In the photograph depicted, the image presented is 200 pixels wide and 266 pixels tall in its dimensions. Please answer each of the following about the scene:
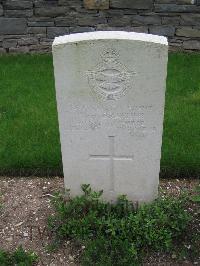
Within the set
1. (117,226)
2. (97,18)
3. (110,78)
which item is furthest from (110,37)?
(97,18)

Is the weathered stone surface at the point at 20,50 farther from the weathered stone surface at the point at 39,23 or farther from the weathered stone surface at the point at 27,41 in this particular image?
the weathered stone surface at the point at 39,23

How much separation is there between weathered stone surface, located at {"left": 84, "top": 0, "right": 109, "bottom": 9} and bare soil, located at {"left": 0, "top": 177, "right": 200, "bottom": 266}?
3492 millimetres

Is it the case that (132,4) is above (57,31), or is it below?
above

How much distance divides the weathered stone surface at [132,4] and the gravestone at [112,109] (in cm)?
386

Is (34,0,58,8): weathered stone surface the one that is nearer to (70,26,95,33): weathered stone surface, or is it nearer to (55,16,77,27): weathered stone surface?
(55,16,77,27): weathered stone surface

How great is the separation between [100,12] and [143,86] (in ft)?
13.4

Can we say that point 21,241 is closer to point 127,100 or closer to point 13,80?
point 127,100

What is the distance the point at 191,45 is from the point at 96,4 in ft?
5.33

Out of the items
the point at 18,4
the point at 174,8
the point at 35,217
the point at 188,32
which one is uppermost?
the point at 18,4

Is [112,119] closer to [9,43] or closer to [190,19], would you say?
[190,19]

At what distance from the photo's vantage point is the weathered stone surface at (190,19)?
Result: 7.17 metres

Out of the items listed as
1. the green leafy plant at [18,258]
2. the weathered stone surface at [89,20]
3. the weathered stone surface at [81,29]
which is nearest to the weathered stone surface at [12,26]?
the weathered stone surface at [81,29]

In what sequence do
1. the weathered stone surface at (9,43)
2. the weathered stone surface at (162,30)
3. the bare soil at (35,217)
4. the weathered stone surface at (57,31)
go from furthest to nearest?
the weathered stone surface at (9,43) < the weathered stone surface at (57,31) < the weathered stone surface at (162,30) < the bare soil at (35,217)

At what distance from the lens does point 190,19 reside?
→ 7195mm
